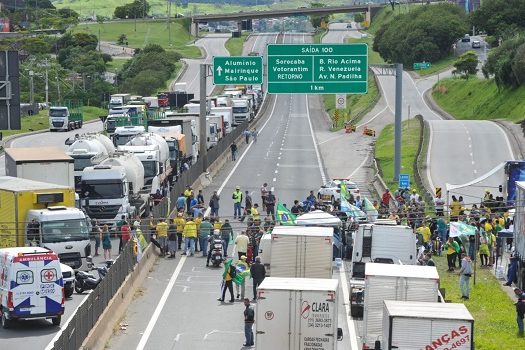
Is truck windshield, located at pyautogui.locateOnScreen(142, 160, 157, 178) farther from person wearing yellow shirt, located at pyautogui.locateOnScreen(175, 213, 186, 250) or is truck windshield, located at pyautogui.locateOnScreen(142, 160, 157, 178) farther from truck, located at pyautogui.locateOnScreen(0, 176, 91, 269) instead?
truck, located at pyautogui.locateOnScreen(0, 176, 91, 269)

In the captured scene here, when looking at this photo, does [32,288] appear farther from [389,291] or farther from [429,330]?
[429,330]

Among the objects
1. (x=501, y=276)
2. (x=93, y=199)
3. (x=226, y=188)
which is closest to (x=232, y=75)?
(x=226, y=188)

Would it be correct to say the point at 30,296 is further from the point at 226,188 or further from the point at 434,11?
the point at 434,11

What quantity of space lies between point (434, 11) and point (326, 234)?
122145 mm

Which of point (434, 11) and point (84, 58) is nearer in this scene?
point (434, 11)

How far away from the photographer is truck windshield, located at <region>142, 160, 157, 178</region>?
54.2m

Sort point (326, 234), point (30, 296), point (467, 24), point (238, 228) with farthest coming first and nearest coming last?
point (467, 24) < point (238, 228) < point (326, 234) < point (30, 296)

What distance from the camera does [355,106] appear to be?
410 ft

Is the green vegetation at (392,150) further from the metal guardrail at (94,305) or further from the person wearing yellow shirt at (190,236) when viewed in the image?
the metal guardrail at (94,305)

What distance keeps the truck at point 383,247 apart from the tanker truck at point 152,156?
66.8 feet

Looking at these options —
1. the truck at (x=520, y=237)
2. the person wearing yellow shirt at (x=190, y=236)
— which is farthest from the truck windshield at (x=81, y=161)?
the truck at (x=520, y=237)

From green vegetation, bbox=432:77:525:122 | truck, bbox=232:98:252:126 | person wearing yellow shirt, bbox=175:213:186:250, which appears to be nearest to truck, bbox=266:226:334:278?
person wearing yellow shirt, bbox=175:213:186:250

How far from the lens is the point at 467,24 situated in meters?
149

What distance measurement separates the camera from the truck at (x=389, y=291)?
27266 millimetres
